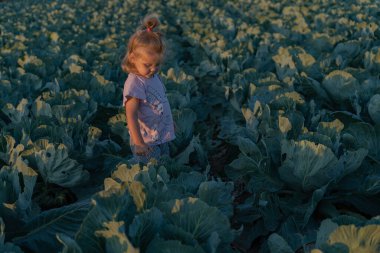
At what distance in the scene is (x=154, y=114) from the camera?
10.5 ft

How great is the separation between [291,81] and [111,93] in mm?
1782

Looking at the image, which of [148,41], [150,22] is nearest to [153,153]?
[148,41]

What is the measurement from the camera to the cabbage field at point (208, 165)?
1.67m

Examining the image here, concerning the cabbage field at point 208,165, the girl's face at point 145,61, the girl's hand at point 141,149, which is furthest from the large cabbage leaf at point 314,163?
the girl's face at point 145,61

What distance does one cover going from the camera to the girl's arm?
297 cm

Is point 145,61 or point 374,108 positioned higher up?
point 145,61

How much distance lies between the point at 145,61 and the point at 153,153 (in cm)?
73

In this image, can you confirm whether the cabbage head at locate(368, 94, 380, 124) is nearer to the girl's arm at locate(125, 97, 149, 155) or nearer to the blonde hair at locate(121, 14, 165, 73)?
the blonde hair at locate(121, 14, 165, 73)

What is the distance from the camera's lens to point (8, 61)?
20.2 feet

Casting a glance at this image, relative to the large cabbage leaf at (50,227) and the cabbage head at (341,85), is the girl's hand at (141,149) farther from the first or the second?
the cabbage head at (341,85)

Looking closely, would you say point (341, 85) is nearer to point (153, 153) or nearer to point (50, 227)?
point (153, 153)

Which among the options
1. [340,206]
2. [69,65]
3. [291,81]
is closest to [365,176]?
[340,206]

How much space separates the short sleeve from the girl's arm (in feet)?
0.12

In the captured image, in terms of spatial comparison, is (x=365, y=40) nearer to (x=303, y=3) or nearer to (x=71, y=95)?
(x=71, y=95)
